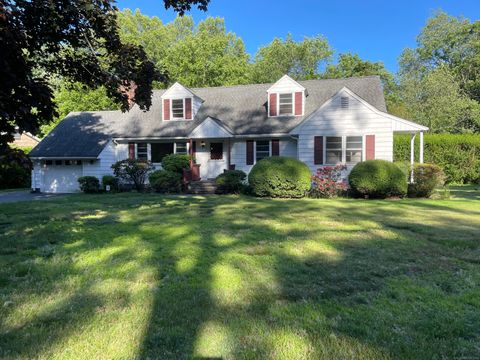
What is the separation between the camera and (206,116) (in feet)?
69.3

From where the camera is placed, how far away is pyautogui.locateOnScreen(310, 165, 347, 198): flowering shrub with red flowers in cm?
1566

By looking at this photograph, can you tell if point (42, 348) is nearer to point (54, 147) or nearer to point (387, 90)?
point (54, 147)

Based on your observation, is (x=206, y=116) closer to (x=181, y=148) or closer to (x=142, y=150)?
(x=181, y=148)

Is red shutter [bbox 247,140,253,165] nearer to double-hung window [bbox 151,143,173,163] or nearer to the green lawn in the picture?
double-hung window [bbox 151,143,173,163]

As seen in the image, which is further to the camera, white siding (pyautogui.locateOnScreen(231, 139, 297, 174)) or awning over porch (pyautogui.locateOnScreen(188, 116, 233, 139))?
white siding (pyautogui.locateOnScreen(231, 139, 297, 174))

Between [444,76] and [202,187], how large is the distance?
88.1 ft

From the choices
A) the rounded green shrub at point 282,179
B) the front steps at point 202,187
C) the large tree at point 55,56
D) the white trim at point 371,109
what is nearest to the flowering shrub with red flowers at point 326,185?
the rounded green shrub at point 282,179

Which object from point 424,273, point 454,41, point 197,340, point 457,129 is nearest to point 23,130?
point 197,340

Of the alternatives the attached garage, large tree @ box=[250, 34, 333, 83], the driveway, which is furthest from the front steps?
large tree @ box=[250, 34, 333, 83]

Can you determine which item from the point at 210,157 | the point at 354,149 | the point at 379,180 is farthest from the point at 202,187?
the point at 379,180

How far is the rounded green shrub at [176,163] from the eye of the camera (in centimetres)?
1897

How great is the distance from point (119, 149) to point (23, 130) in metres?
17.8

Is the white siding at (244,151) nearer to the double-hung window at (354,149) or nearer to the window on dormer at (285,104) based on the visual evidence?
the window on dormer at (285,104)

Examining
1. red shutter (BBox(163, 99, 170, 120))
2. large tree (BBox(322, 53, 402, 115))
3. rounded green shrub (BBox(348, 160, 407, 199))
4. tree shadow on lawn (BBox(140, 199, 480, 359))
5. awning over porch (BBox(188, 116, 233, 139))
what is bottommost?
tree shadow on lawn (BBox(140, 199, 480, 359))
